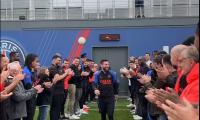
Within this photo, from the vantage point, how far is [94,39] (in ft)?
78.5

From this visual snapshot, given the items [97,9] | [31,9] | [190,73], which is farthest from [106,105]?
[31,9]

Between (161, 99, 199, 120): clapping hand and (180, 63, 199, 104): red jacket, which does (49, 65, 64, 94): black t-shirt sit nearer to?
(180, 63, 199, 104): red jacket

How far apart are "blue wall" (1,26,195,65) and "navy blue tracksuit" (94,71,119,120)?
1052 cm

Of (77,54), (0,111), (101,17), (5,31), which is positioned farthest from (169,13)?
(0,111)

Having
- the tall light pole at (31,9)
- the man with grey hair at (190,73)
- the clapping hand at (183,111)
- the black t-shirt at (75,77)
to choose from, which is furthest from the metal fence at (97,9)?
the clapping hand at (183,111)

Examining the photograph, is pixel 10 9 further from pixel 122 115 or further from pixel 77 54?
pixel 122 115

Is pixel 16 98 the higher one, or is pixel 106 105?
pixel 16 98

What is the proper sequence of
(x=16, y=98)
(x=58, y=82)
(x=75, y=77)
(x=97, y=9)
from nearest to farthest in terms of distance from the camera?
(x=16, y=98) → (x=58, y=82) → (x=75, y=77) → (x=97, y=9)

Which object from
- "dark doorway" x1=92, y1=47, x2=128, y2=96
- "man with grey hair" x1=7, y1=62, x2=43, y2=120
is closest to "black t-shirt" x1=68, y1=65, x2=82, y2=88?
"man with grey hair" x1=7, y1=62, x2=43, y2=120

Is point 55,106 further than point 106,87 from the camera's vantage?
No

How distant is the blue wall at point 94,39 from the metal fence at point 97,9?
4.44 feet

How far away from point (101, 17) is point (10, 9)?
17.5 feet

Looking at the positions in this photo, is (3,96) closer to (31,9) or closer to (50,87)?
(50,87)

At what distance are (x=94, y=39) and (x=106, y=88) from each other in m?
11.0
